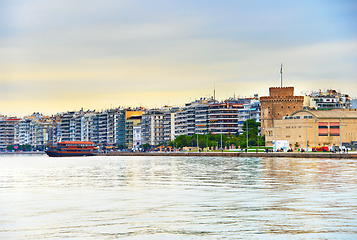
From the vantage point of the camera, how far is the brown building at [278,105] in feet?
492

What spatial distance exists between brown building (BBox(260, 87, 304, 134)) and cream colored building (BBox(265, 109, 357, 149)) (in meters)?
11.4

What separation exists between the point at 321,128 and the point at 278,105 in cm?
1748

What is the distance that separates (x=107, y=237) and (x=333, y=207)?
11.6 meters

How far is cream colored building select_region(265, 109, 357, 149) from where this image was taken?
442 ft

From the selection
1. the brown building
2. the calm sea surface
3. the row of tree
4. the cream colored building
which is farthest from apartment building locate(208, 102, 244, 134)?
the calm sea surface

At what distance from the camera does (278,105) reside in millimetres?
150375

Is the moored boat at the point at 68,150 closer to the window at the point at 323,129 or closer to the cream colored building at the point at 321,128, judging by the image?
the cream colored building at the point at 321,128

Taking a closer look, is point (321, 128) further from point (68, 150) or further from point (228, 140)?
point (68, 150)

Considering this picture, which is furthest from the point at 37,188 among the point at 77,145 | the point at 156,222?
the point at 77,145

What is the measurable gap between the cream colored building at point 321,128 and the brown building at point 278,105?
11.4 m

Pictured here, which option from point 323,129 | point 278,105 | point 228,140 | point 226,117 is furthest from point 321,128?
point 226,117

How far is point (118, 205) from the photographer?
31.1 m

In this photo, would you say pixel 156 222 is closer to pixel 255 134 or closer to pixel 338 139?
pixel 338 139

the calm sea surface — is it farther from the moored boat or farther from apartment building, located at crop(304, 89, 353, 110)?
apartment building, located at crop(304, 89, 353, 110)
